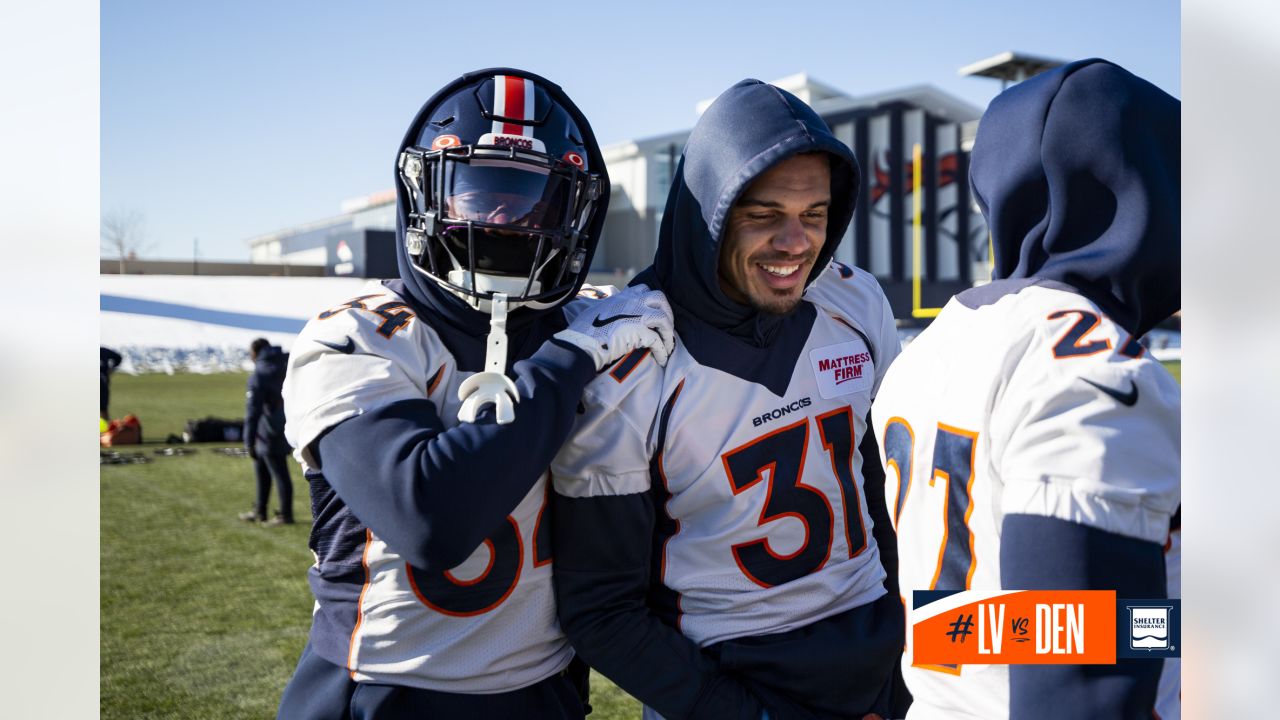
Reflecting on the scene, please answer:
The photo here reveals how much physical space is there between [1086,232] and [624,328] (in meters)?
0.64

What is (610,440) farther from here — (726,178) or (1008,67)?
(1008,67)

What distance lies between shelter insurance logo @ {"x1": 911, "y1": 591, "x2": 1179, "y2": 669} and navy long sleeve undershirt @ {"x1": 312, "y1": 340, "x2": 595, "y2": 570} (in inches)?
20.1

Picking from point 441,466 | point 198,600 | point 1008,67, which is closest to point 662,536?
point 441,466

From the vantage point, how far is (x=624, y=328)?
1351 mm

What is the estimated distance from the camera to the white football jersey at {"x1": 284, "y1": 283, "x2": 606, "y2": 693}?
131 centimetres

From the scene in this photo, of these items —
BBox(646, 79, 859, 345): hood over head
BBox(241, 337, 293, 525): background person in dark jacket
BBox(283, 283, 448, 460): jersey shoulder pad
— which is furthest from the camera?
BBox(241, 337, 293, 525): background person in dark jacket

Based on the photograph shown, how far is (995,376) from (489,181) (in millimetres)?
853

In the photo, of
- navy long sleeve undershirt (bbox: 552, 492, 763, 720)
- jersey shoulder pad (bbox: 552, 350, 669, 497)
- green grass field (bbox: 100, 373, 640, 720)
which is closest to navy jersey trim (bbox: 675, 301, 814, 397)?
jersey shoulder pad (bbox: 552, 350, 669, 497)
